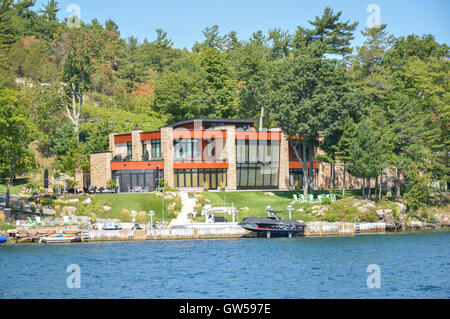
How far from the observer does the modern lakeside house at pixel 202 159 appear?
75500mm

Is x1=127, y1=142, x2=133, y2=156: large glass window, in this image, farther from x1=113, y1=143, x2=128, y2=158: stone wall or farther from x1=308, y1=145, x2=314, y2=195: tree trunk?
x1=308, y1=145, x2=314, y2=195: tree trunk

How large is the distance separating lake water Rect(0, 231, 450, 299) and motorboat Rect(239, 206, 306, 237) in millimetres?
1065

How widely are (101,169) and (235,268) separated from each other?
132 ft

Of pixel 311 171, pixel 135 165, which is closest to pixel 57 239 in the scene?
pixel 135 165

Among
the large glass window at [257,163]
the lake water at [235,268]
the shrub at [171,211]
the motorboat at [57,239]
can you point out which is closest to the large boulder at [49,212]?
the motorboat at [57,239]

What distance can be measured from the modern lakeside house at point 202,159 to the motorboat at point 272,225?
19.5 m

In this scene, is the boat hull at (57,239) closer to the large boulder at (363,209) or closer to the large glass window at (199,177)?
the large glass window at (199,177)

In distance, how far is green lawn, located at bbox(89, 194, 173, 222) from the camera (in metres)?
62.2

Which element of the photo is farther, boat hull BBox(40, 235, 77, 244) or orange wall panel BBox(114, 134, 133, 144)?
orange wall panel BBox(114, 134, 133, 144)

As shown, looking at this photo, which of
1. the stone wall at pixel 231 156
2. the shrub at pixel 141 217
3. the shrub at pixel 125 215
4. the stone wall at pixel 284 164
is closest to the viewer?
the shrub at pixel 141 217

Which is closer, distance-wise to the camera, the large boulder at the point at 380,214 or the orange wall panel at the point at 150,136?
the large boulder at the point at 380,214

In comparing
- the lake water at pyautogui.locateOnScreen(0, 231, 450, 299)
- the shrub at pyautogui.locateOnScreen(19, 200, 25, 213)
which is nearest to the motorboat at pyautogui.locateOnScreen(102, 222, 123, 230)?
the lake water at pyautogui.locateOnScreen(0, 231, 450, 299)

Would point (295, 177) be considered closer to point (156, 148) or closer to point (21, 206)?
point (156, 148)
